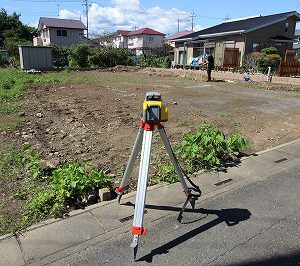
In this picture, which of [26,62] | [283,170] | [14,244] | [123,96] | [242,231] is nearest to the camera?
[14,244]

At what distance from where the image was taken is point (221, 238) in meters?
2.74

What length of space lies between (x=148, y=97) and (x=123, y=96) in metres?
8.37

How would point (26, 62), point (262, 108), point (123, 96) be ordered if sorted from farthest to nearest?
point (26, 62), point (123, 96), point (262, 108)

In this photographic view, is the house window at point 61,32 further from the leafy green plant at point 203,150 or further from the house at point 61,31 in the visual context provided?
the leafy green plant at point 203,150

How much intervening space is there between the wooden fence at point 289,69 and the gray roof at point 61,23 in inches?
1599

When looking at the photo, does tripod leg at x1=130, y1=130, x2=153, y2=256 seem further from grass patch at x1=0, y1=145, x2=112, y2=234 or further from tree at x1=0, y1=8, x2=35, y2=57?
tree at x1=0, y1=8, x2=35, y2=57

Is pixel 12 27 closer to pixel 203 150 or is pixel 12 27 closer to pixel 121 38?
pixel 121 38

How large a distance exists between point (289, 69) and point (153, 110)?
15637mm

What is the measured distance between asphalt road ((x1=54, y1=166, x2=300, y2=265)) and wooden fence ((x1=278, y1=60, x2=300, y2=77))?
1376 cm

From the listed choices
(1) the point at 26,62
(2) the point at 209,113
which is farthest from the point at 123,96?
(1) the point at 26,62

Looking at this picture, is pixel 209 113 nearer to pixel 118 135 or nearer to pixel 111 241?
pixel 118 135

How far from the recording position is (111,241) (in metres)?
2.67

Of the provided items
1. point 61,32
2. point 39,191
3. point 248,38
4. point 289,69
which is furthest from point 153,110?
point 61,32

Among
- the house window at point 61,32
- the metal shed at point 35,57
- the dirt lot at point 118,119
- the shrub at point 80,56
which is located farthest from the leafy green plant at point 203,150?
the house window at point 61,32
